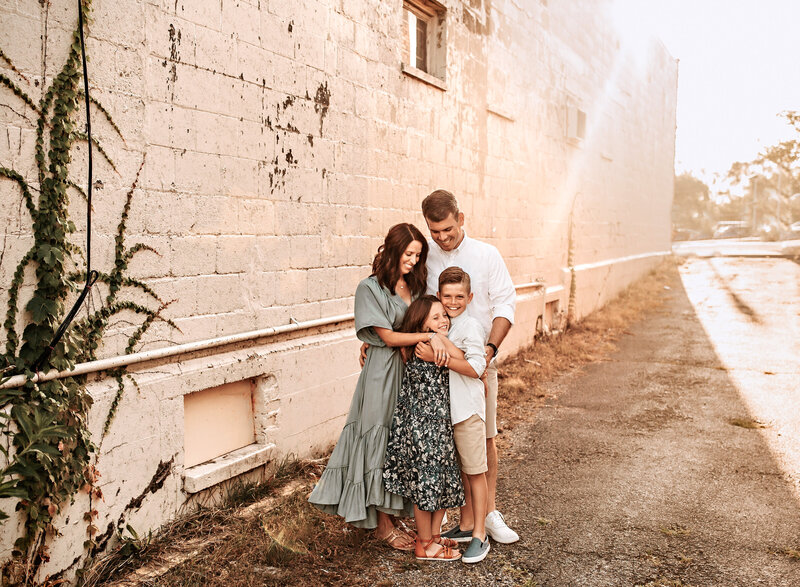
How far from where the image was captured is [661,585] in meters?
3.24

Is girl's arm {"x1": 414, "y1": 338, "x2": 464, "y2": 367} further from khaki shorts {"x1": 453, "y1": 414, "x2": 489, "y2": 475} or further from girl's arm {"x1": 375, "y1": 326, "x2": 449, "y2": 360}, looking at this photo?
khaki shorts {"x1": 453, "y1": 414, "x2": 489, "y2": 475}

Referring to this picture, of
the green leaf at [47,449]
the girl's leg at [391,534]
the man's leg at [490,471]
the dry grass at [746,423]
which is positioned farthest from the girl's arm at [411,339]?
the dry grass at [746,423]

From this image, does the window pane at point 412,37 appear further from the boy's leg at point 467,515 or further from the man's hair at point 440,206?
the boy's leg at point 467,515

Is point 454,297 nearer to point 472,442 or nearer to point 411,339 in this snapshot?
point 411,339

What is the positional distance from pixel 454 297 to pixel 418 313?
7.8 inches

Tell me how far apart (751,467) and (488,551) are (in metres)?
2.43

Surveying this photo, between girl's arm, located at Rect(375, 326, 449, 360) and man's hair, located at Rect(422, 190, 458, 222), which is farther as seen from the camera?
man's hair, located at Rect(422, 190, 458, 222)

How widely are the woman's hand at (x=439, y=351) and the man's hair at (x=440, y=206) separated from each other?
2.11ft

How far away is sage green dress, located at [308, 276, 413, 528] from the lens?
11.3 ft

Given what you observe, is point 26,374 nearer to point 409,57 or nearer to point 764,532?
point 764,532

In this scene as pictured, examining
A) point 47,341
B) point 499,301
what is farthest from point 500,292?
point 47,341

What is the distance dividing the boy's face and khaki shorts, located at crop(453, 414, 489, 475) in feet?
1.77

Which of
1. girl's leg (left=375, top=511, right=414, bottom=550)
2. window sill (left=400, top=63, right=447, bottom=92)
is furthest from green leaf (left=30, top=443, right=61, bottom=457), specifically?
window sill (left=400, top=63, right=447, bottom=92)

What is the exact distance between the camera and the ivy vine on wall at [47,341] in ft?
9.30
